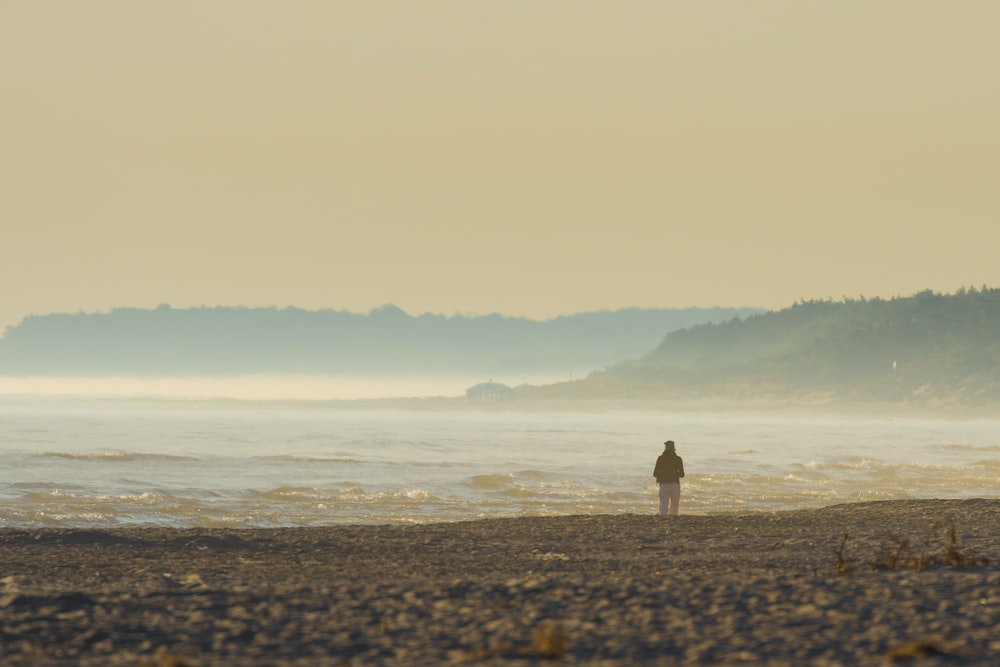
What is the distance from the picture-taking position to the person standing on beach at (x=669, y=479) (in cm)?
3020

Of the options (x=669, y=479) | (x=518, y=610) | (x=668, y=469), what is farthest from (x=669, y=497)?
(x=518, y=610)

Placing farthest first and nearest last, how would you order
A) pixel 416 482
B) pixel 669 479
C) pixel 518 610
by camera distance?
pixel 416 482
pixel 669 479
pixel 518 610

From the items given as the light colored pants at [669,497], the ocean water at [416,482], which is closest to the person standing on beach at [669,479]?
the light colored pants at [669,497]

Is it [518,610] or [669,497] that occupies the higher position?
[669,497]

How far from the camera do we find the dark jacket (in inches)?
1195

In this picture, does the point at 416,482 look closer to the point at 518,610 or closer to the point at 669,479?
the point at 669,479

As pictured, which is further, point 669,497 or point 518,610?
point 669,497

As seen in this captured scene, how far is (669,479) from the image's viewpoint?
1196 inches

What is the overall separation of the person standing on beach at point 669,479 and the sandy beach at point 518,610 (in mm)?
8172

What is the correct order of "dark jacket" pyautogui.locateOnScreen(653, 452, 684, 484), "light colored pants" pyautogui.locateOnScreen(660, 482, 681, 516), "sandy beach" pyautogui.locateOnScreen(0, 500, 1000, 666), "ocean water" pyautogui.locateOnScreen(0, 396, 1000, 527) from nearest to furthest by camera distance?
1. "sandy beach" pyautogui.locateOnScreen(0, 500, 1000, 666)
2. "light colored pants" pyautogui.locateOnScreen(660, 482, 681, 516)
3. "dark jacket" pyautogui.locateOnScreen(653, 452, 684, 484)
4. "ocean water" pyautogui.locateOnScreen(0, 396, 1000, 527)

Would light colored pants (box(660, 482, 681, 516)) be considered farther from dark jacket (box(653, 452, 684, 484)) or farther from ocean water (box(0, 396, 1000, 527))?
ocean water (box(0, 396, 1000, 527))

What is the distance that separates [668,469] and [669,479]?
0.77 ft

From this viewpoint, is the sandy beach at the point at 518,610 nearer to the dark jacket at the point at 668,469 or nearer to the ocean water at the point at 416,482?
the dark jacket at the point at 668,469

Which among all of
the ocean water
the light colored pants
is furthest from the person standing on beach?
the ocean water
